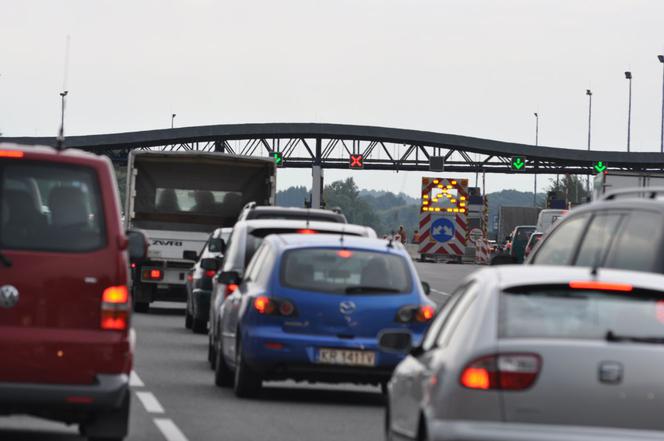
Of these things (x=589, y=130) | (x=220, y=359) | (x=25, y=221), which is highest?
(x=589, y=130)

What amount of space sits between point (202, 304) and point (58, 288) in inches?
555

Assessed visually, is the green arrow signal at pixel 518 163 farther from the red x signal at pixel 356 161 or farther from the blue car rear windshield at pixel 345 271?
the blue car rear windshield at pixel 345 271

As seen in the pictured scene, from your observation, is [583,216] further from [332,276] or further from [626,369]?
[626,369]

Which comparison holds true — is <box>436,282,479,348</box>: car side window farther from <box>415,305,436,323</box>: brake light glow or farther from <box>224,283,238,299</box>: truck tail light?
<box>224,283,238,299</box>: truck tail light

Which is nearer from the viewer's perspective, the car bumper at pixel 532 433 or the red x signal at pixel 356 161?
the car bumper at pixel 532 433

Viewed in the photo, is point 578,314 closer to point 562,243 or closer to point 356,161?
point 562,243

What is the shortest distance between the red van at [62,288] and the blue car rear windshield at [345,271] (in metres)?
4.75

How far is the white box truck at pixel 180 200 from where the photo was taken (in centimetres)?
3008

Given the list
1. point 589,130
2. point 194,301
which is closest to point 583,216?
point 194,301

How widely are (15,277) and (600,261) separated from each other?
3.72 meters

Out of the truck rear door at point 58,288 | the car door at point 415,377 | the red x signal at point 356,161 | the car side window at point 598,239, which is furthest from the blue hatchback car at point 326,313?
the red x signal at point 356,161

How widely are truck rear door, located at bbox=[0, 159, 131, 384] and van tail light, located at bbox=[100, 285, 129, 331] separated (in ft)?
0.10

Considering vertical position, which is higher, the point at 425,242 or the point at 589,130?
the point at 589,130

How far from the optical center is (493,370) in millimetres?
8305
